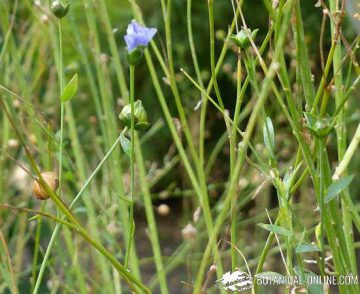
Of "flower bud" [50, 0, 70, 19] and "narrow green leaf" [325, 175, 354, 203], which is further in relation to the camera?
"flower bud" [50, 0, 70, 19]

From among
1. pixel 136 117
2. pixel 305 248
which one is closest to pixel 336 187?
pixel 305 248

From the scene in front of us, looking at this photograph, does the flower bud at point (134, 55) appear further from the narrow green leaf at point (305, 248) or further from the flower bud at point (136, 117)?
the narrow green leaf at point (305, 248)

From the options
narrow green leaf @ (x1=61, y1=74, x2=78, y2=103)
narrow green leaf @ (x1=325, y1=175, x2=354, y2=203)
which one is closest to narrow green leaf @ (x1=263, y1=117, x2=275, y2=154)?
narrow green leaf @ (x1=325, y1=175, x2=354, y2=203)

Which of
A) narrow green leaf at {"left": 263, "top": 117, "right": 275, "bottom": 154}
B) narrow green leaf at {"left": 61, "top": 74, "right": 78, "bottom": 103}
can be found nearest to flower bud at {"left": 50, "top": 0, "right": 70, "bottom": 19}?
narrow green leaf at {"left": 61, "top": 74, "right": 78, "bottom": 103}

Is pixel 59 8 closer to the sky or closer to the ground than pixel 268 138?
closer to the sky

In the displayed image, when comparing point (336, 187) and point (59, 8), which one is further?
point (59, 8)

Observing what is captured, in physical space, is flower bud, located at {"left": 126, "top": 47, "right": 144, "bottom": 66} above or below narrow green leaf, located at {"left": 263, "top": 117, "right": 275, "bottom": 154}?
above

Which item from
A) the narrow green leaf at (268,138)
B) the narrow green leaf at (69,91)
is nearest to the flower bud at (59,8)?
the narrow green leaf at (69,91)

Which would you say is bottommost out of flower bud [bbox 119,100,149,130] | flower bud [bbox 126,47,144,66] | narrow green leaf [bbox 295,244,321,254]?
narrow green leaf [bbox 295,244,321,254]

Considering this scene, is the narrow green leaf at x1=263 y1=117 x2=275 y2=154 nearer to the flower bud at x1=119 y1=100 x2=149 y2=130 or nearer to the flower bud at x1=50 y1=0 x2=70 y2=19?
the flower bud at x1=119 y1=100 x2=149 y2=130

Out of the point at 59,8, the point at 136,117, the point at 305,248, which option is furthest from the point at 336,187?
the point at 59,8

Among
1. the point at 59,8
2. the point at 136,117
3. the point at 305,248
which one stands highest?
the point at 59,8

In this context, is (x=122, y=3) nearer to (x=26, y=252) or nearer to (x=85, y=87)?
(x=85, y=87)

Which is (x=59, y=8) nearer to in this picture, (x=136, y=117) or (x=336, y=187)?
(x=136, y=117)
